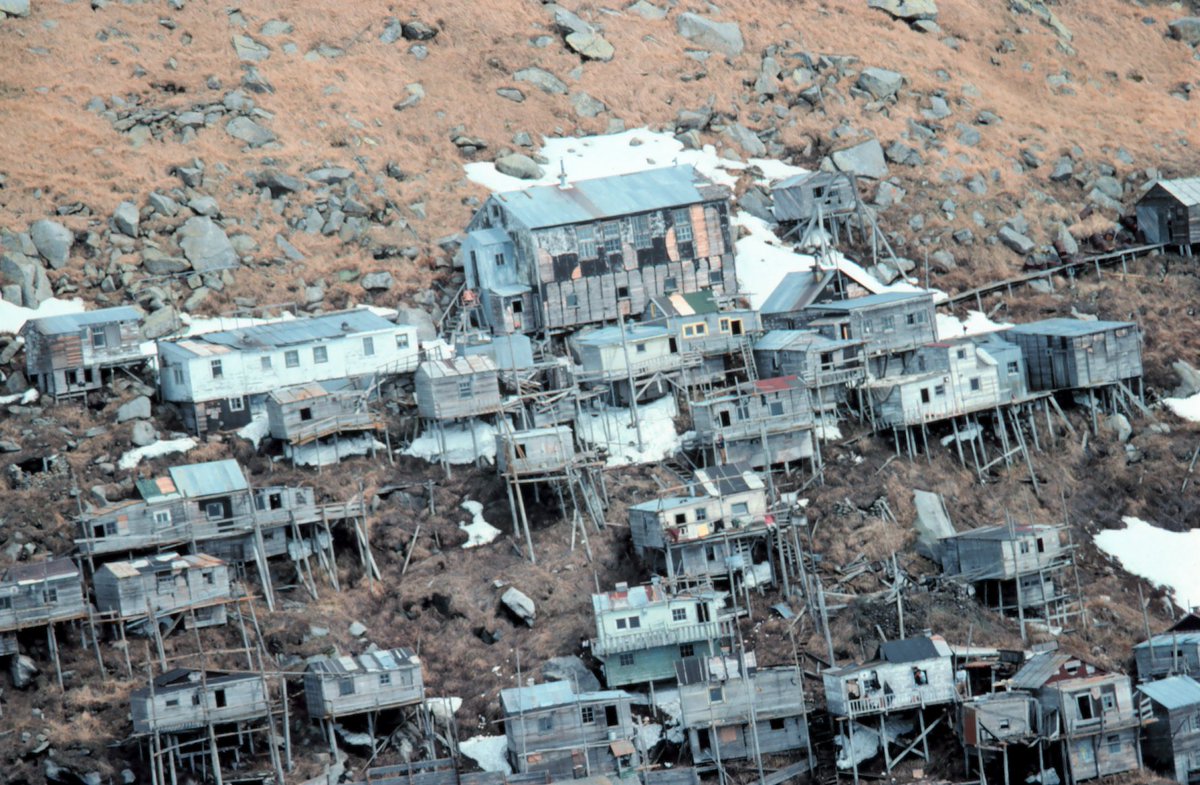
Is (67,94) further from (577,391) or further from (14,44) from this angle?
(577,391)

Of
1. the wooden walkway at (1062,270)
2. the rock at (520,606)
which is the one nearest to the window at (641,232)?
the wooden walkway at (1062,270)

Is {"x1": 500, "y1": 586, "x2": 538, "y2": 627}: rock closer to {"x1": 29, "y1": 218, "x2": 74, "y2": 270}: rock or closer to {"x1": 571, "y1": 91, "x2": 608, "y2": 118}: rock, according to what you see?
{"x1": 29, "y1": 218, "x2": 74, "y2": 270}: rock

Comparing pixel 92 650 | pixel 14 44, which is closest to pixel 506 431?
pixel 92 650

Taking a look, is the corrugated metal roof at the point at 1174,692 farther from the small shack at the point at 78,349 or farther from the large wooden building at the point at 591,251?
the small shack at the point at 78,349

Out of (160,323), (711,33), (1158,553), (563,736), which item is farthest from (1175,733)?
(711,33)

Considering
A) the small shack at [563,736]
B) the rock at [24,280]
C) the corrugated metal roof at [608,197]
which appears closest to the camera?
the small shack at [563,736]

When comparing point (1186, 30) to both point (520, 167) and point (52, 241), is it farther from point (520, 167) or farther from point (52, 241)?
point (52, 241)
